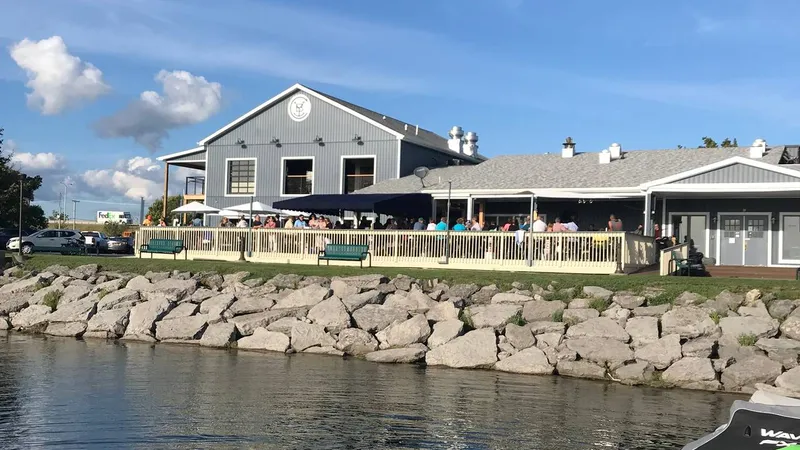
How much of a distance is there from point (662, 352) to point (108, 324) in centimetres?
1336

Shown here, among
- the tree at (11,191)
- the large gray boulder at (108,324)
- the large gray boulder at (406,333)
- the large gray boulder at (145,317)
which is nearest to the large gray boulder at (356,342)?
the large gray boulder at (406,333)

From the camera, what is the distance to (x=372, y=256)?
25016mm

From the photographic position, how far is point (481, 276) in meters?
20.9

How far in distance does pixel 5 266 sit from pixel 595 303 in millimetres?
20031

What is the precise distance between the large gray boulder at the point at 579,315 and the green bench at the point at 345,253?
7.85 m

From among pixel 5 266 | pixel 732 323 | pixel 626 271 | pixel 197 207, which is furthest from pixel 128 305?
pixel 732 323

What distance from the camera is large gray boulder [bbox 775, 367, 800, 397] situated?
46.5ft

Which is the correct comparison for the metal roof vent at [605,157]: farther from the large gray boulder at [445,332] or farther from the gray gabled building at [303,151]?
the large gray boulder at [445,332]

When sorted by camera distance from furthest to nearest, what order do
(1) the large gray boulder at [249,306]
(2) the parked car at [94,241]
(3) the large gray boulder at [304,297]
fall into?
1. (2) the parked car at [94,241]
2. (1) the large gray boulder at [249,306]
3. (3) the large gray boulder at [304,297]

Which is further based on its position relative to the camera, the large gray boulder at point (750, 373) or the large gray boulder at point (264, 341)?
the large gray boulder at point (264, 341)

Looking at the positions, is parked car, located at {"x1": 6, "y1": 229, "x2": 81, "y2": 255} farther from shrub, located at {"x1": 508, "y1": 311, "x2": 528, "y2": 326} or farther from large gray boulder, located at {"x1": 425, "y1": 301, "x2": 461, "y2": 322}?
shrub, located at {"x1": 508, "y1": 311, "x2": 528, "y2": 326}

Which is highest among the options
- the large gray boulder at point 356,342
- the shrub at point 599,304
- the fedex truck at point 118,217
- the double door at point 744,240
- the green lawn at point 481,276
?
the fedex truck at point 118,217

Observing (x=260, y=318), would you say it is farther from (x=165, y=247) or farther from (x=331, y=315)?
(x=165, y=247)

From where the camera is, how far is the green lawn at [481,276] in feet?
59.2
